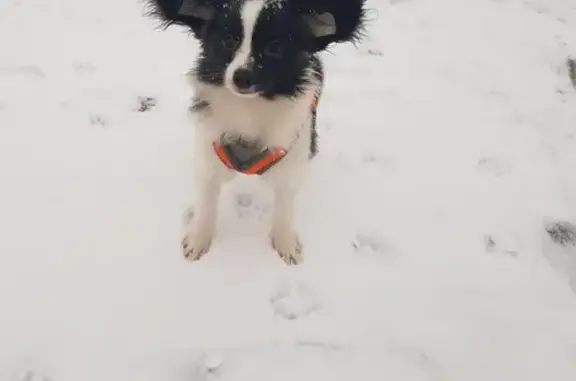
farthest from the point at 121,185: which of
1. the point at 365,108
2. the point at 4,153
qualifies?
the point at 365,108

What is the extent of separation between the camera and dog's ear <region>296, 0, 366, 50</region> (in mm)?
1714

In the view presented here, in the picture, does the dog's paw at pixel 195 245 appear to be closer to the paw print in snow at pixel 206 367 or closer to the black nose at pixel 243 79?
the paw print in snow at pixel 206 367

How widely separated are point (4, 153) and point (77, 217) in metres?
0.60

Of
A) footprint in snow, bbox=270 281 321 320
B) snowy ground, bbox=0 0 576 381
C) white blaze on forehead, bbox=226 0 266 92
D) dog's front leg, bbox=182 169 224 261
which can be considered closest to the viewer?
white blaze on forehead, bbox=226 0 266 92

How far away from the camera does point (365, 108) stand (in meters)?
3.31

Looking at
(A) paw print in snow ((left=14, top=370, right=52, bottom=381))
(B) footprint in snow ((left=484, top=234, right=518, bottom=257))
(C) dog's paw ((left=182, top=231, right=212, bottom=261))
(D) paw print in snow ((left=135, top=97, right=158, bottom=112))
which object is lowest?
(A) paw print in snow ((left=14, top=370, right=52, bottom=381))

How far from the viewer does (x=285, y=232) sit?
248 centimetres

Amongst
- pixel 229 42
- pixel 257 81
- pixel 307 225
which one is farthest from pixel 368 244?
pixel 229 42

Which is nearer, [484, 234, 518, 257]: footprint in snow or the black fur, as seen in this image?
the black fur

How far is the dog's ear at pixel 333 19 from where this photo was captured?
1.71 meters

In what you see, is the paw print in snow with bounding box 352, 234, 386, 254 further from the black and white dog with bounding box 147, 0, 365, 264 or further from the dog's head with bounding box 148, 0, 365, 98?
the dog's head with bounding box 148, 0, 365, 98

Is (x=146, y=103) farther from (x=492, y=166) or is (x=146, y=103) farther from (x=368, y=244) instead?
(x=492, y=166)

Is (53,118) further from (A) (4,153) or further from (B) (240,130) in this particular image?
(B) (240,130)

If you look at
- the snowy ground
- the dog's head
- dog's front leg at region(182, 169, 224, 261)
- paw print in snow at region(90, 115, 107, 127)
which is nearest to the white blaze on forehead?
the dog's head
